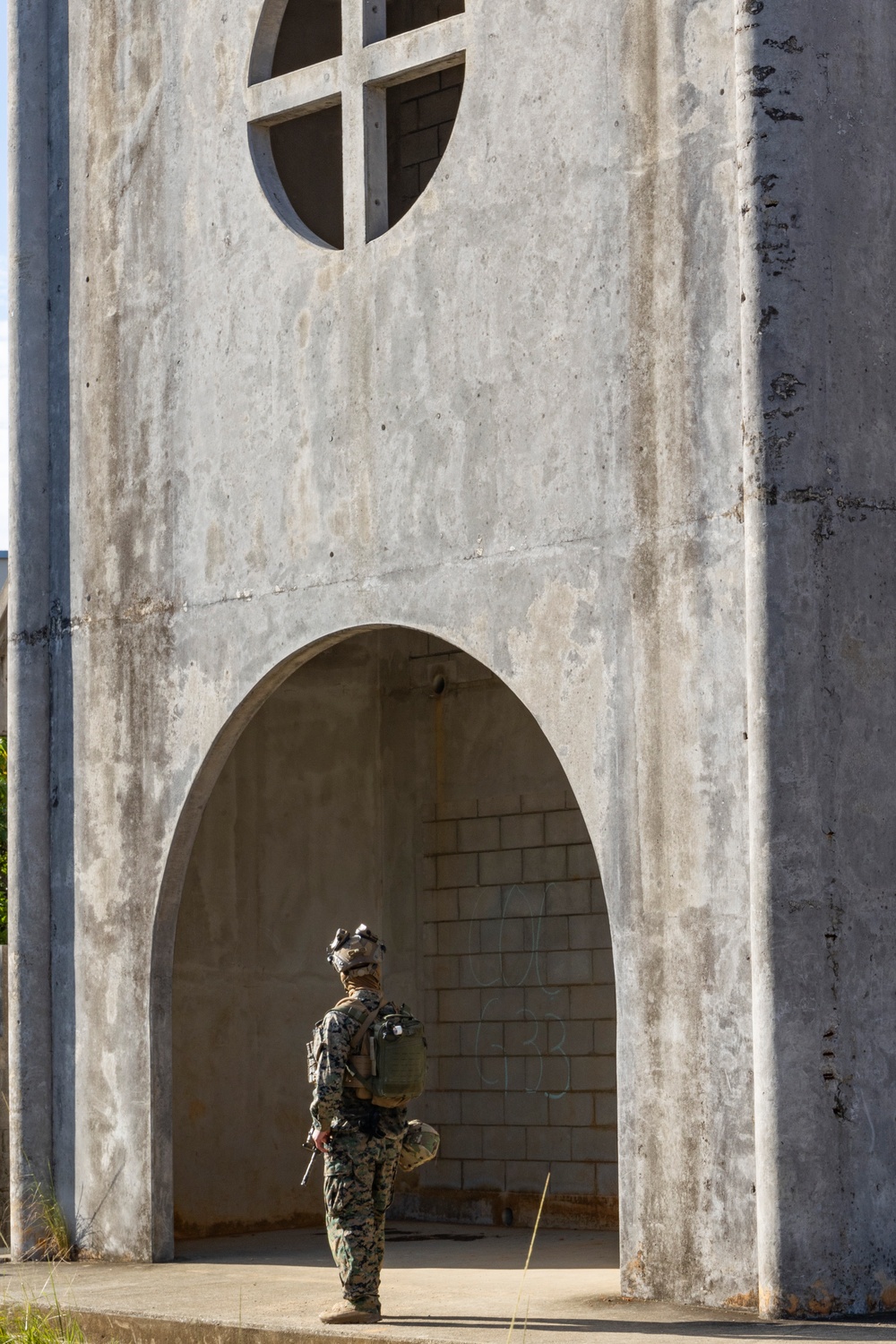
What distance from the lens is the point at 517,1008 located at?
44.3 feet

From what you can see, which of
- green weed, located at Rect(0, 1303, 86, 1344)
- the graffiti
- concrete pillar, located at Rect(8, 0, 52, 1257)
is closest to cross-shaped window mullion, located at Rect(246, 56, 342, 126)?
concrete pillar, located at Rect(8, 0, 52, 1257)

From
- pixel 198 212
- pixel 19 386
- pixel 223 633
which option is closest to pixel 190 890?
pixel 223 633

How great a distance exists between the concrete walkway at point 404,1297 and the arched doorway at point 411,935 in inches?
23.3

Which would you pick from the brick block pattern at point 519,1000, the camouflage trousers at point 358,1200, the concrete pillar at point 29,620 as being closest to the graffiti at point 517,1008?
the brick block pattern at point 519,1000

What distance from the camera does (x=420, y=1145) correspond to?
8969 millimetres

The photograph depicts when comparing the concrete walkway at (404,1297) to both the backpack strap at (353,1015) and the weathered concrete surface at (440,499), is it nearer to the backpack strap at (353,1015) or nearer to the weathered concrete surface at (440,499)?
the weathered concrete surface at (440,499)

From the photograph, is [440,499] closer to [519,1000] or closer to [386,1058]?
[386,1058]

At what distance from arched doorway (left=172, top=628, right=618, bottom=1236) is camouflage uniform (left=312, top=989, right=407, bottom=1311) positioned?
13.1ft

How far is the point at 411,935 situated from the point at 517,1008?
96 centimetres

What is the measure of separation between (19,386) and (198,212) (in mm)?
1664

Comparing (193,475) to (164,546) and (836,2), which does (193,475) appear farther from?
(836,2)

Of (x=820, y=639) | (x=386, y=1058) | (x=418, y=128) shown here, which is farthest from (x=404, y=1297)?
(x=418, y=128)

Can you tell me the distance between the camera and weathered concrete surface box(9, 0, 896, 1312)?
884 cm

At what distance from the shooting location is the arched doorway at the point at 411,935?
13016 millimetres
